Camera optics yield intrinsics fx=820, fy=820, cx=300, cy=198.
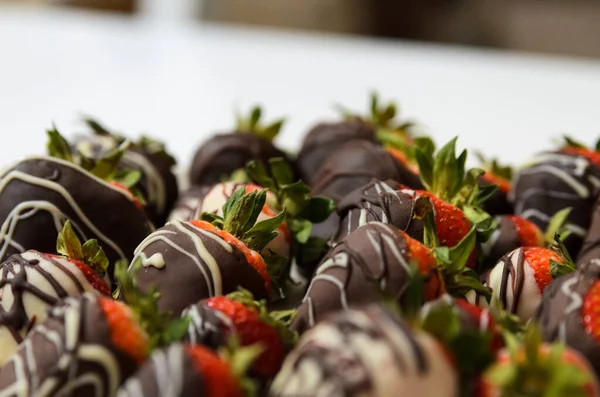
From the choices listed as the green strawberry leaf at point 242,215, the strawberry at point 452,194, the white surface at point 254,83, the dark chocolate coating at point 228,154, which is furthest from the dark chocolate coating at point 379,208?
the white surface at point 254,83

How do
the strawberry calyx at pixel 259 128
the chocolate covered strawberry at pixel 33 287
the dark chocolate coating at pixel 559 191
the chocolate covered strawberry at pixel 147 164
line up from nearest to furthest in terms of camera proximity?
1. the chocolate covered strawberry at pixel 33 287
2. the dark chocolate coating at pixel 559 191
3. the chocolate covered strawberry at pixel 147 164
4. the strawberry calyx at pixel 259 128

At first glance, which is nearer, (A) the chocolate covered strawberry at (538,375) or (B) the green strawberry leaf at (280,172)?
(A) the chocolate covered strawberry at (538,375)

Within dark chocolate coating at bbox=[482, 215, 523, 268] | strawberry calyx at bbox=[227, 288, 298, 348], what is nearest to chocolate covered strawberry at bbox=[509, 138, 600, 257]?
dark chocolate coating at bbox=[482, 215, 523, 268]

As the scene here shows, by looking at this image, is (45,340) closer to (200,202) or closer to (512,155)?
(200,202)

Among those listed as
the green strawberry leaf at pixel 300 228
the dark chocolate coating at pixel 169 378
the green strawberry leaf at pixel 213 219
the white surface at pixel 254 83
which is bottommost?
the white surface at pixel 254 83

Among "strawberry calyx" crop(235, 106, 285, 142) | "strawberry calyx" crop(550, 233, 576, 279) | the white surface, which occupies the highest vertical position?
"strawberry calyx" crop(235, 106, 285, 142)

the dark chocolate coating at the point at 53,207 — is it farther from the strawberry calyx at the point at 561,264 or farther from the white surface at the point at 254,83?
the white surface at the point at 254,83

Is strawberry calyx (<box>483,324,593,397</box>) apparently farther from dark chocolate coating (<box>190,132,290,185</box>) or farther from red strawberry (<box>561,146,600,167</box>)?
dark chocolate coating (<box>190,132,290,185</box>)
